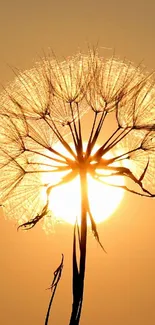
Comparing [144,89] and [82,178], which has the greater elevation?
[144,89]

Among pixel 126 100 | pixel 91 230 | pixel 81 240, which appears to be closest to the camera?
pixel 81 240

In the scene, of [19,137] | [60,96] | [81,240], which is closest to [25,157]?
[19,137]

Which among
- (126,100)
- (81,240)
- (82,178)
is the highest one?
(126,100)

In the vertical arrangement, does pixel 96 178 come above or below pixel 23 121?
below

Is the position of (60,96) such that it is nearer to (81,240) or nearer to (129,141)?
(129,141)

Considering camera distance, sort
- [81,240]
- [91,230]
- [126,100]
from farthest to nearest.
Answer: [126,100]
[91,230]
[81,240]

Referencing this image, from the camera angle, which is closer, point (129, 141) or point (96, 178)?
point (96, 178)

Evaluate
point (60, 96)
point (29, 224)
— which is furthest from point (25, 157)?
point (29, 224)

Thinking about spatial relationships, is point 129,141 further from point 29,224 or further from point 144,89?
point 29,224

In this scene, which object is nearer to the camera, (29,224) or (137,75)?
(29,224)
